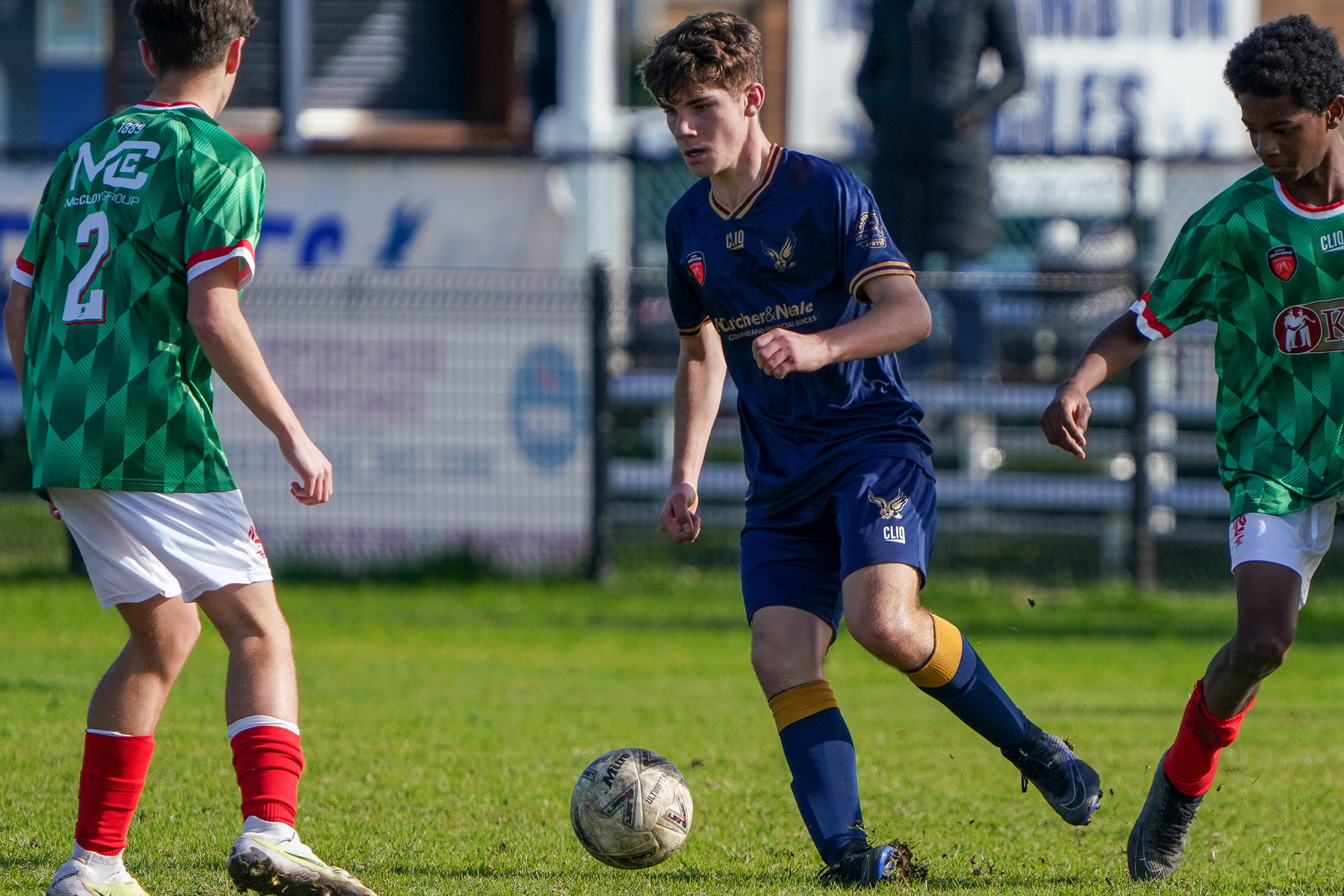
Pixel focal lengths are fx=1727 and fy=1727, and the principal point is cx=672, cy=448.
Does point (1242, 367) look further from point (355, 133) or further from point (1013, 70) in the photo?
point (355, 133)

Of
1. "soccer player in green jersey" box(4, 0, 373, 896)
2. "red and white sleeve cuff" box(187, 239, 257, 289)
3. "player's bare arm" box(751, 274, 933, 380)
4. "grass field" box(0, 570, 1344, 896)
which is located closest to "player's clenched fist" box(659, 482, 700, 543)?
"player's bare arm" box(751, 274, 933, 380)

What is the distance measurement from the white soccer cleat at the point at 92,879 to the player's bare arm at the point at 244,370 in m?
1.01

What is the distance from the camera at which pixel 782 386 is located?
465 centimetres

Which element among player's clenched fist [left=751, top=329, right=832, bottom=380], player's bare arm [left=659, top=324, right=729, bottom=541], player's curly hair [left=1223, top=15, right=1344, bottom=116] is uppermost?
player's curly hair [left=1223, top=15, right=1344, bottom=116]

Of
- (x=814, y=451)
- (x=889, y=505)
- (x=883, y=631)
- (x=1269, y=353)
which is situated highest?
(x=1269, y=353)

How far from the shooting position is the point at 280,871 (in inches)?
148

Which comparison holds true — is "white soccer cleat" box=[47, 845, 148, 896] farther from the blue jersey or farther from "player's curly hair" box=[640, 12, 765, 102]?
"player's curly hair" box=[640, 12, 765, 102]

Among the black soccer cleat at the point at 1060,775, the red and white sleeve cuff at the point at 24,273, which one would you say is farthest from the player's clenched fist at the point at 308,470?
the black soccer cleat at the point at 1060,775

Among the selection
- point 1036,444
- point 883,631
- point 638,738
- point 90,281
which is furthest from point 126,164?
point 1036,444

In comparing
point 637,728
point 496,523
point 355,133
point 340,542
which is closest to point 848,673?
point 637,728

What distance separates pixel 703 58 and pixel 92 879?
250cm

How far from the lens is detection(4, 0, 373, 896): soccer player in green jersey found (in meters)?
3.89

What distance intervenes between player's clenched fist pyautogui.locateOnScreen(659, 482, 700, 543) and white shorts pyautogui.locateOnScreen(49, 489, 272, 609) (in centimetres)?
122

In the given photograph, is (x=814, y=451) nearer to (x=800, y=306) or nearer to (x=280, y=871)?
(x=800, y=306)
